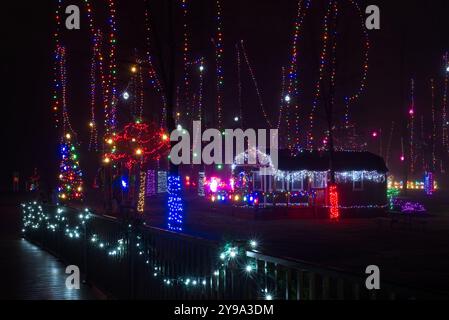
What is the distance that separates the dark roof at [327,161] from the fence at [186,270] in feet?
67.9

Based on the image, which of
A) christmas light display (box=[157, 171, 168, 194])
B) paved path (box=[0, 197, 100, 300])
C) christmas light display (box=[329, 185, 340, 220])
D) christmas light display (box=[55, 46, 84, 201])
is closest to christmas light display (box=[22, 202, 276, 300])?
paved path (box=[0, 197, 100, 300])

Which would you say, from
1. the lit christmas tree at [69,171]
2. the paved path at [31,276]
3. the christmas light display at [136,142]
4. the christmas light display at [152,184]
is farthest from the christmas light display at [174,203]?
the christmas light display at [152,184]

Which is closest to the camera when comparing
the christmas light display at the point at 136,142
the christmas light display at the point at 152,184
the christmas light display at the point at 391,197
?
the christmas light display at the point at 136,142

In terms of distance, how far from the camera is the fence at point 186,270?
17.3 feet

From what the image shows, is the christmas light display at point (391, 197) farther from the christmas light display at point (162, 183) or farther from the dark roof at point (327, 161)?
the christmas light display at point (162, 183)

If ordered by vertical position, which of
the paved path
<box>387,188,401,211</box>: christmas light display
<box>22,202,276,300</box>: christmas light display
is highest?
<box>22,202,276,300</box>: christmas light display

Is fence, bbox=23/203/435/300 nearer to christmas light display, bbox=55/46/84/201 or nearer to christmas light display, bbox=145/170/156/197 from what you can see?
christmas light display, bbox=55/46/84/201

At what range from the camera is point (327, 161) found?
3391 cm

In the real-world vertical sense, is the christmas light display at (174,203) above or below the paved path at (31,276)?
above

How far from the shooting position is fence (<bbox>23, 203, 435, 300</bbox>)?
17.3ft

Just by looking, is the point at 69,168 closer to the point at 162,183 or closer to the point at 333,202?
the point at 333,202

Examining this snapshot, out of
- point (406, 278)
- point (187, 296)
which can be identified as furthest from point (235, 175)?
Answer: point (187, 296)

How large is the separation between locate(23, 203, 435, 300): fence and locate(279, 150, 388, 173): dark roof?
67.9ft
